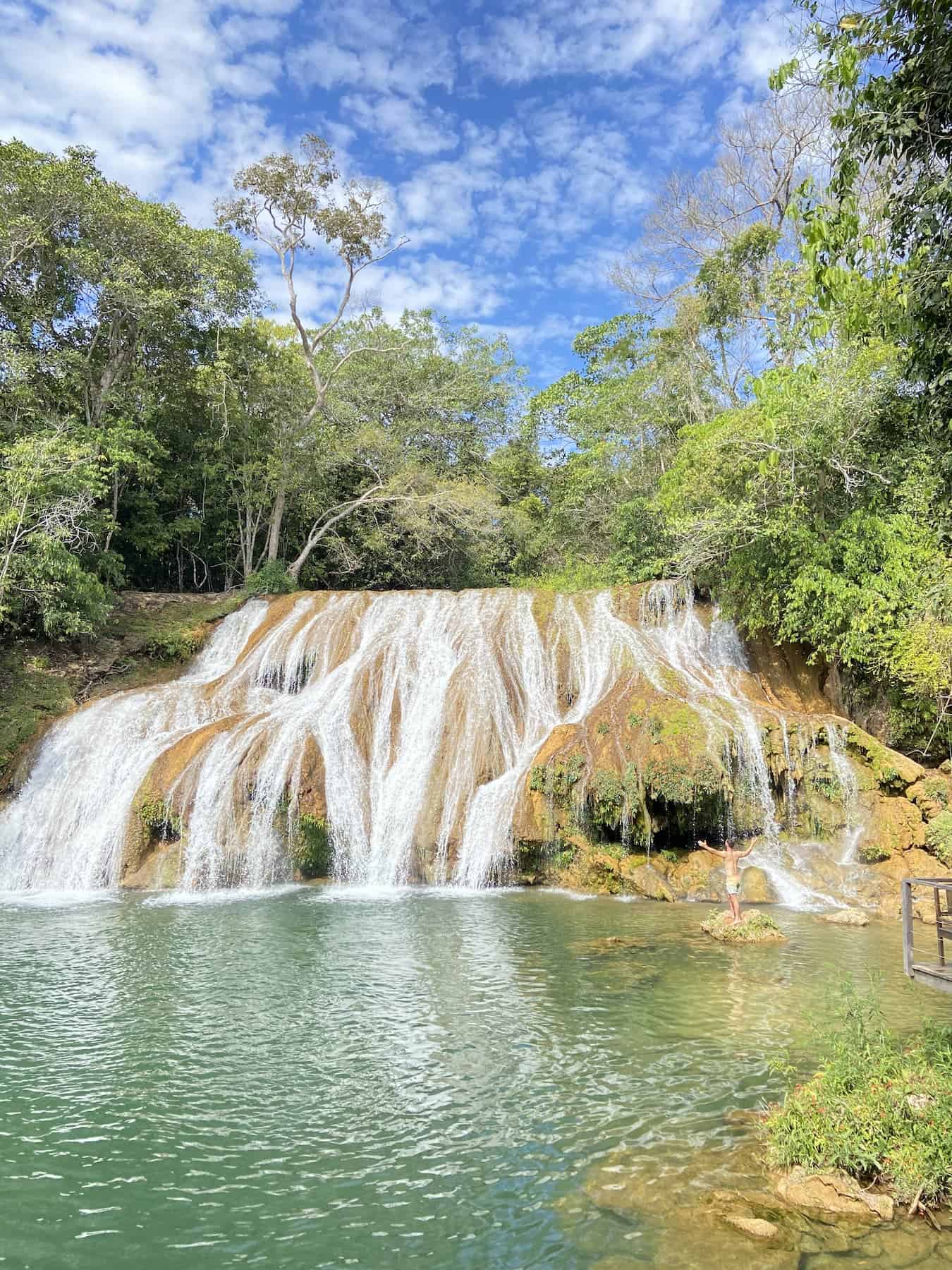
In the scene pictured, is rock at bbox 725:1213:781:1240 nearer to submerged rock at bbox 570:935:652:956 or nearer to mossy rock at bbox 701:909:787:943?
submerged rock at bbox 570:935:652:956

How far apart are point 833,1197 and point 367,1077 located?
3.77m

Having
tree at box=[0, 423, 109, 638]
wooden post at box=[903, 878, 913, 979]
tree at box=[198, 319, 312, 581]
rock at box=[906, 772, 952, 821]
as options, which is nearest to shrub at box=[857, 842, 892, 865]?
rock at box=[906, 772, 952, 821]

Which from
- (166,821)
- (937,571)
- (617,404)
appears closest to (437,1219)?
(166,821)

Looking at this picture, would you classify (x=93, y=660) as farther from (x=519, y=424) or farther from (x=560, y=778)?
(x=519, y=424)

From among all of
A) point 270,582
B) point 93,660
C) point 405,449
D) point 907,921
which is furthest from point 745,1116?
point 405,449

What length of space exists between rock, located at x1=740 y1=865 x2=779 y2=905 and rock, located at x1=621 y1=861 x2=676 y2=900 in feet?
4.04

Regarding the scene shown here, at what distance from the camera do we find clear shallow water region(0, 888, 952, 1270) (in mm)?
4871

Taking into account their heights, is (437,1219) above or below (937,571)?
below

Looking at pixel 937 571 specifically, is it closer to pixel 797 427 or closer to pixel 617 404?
pixel 797 427

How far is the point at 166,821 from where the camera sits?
16.3m

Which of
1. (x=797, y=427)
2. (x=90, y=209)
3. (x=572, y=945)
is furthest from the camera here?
(x=90, y=209)

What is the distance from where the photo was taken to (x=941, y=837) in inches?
565

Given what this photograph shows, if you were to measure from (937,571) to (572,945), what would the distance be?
11.5 m

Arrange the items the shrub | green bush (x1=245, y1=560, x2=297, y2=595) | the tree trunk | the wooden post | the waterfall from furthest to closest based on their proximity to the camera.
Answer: the tree trunk < green bush (x1=245, y1=560, x2=297, y2=595) < the waterfall < the shrub < the wooden post
